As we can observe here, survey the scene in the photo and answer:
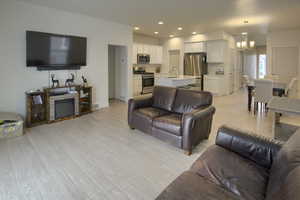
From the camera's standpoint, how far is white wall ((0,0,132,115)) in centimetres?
404

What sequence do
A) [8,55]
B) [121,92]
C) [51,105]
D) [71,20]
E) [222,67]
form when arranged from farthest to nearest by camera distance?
[222,67] → [121,92] → [71,20] → [51,105] → [8,55]

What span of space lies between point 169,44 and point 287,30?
15.9 ft

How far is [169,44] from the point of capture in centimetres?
945

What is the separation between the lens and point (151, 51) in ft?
28.9

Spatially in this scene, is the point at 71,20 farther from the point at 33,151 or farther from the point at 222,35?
the point at 222,35

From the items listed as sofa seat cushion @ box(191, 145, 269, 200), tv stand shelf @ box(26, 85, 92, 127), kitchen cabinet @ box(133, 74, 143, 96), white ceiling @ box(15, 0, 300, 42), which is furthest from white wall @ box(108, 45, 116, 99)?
sofa seat cushion @ box(191, 145, 269, 200)

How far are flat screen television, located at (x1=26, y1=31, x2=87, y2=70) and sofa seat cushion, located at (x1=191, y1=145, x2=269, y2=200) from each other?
4.19m

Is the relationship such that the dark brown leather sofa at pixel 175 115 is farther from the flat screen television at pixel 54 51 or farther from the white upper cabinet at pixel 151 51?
the white upper cabinet at pixel 151 51

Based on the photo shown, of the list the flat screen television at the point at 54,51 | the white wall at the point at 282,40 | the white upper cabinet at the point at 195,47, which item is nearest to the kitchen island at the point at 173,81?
the flat screen television at the point at 54,51

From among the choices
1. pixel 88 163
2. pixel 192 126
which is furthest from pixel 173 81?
pixel 88 163

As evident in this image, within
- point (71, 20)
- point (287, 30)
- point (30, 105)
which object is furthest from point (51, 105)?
point (287, 30)

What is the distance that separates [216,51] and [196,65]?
39.4 inches

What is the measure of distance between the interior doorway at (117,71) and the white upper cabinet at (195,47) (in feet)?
11.3

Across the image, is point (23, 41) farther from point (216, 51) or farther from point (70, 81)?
point (216, 51)
